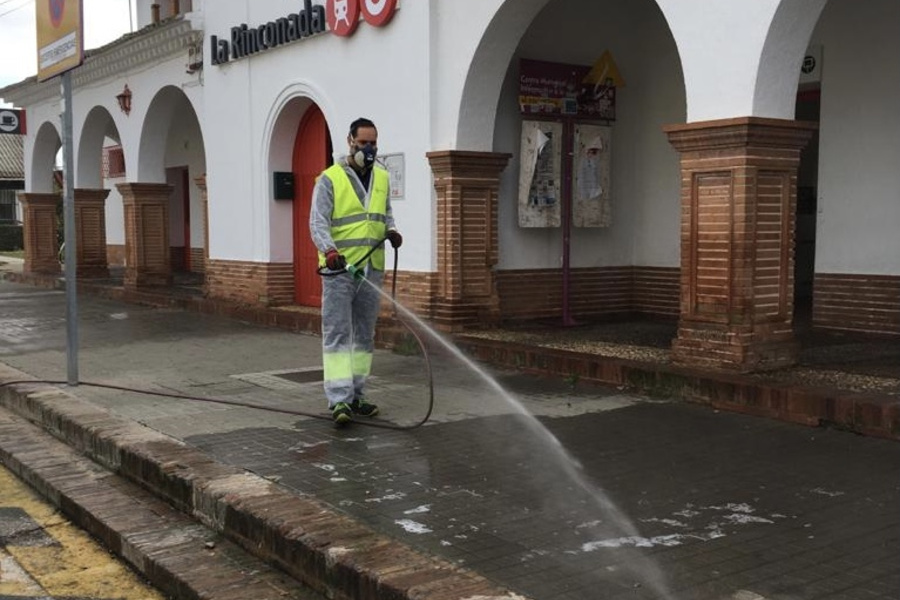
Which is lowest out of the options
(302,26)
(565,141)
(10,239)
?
(10,239)

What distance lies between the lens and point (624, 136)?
11.2m

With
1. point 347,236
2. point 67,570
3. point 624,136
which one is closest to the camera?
point 67,570

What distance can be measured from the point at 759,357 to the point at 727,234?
924 millimetres

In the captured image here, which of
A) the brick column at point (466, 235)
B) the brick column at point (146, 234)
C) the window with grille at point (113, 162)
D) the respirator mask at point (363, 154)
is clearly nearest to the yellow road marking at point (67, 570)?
the respirator mask at point (363, 154)

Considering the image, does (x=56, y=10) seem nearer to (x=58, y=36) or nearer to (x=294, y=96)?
(x=58, y=36)

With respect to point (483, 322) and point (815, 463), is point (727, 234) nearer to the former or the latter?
point (815, 463)

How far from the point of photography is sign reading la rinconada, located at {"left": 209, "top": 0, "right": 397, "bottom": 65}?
34.5 ft

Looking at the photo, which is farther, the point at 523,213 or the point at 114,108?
the point at 114,108

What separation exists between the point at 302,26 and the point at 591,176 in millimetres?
4080

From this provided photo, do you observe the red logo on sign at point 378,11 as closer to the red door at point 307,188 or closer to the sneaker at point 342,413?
the red door at point 307,188

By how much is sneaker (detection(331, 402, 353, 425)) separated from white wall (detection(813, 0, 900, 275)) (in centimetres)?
534

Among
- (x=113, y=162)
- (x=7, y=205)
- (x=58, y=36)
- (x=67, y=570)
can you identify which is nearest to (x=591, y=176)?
(x=58, y=36)

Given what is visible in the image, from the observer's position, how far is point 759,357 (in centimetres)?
698

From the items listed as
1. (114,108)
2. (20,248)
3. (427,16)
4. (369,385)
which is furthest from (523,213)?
(20,248)
